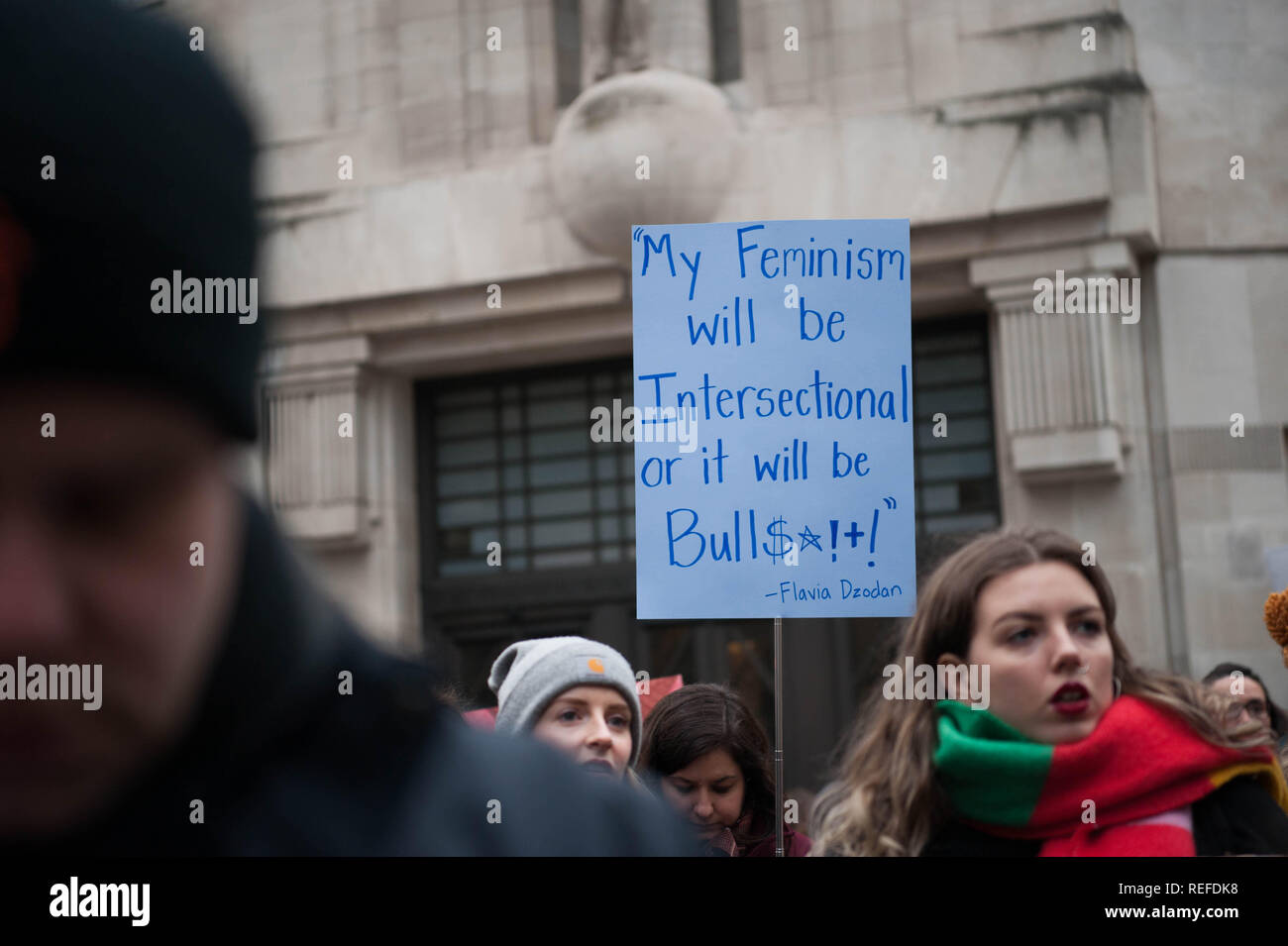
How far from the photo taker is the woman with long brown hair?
8.24ft

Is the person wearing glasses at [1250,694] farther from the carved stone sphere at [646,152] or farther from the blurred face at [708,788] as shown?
the carved stone sphere at [646,152]

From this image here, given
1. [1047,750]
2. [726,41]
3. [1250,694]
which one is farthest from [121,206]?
[726,41]

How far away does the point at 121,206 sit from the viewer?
2.10 ft

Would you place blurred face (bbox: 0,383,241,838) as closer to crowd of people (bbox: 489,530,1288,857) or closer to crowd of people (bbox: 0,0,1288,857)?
crowd of people (bbox: 0,0,1288,857)

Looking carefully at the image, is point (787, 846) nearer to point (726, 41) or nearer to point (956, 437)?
point (956, 437)

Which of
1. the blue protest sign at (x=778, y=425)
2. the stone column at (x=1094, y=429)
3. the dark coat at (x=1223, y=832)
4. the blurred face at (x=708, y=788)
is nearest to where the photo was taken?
the dark coat at (x=1223, y=832)

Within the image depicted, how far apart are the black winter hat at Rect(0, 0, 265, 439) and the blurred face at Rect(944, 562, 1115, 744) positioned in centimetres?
214

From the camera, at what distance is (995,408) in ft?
23.8

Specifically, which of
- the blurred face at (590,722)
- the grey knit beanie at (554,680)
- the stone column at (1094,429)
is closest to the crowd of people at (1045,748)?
the blurred face at (590,722)

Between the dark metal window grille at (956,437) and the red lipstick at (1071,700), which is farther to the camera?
→ the dark metal window grille at (956,437)

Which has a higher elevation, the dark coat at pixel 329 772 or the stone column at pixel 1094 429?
the stone column at pixel 1094 429

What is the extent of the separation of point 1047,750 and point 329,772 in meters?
2.01

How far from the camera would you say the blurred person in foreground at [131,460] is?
24.3 inches

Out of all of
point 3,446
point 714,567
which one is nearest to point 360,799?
point 3,446
